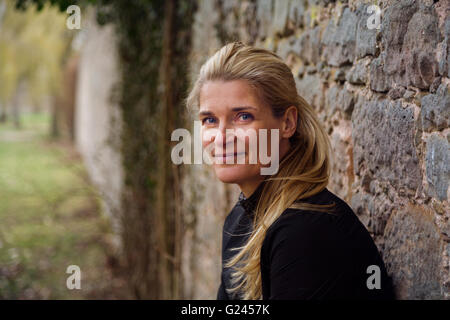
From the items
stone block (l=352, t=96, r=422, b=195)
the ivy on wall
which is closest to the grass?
the ivy on wall

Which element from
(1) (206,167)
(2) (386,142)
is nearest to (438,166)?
(2) (386,142)

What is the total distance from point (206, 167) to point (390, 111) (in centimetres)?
230

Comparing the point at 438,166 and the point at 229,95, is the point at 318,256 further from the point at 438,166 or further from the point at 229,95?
the point at 229,95

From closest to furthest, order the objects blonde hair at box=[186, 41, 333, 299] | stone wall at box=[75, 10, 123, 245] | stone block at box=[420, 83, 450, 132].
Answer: stone block at box=[420, 83, 450, 132] → blonde hair at box=[186, 41, 333, 299] → stone wall at box=[75, 10, 123, 245]

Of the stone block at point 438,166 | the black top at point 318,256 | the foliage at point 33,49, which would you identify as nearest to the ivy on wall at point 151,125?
the black top at point 318,256

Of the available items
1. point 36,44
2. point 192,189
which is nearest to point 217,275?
point 192,189

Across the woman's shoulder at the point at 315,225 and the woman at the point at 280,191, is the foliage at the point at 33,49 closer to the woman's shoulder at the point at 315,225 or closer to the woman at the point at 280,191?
the woman at the point at 280,191

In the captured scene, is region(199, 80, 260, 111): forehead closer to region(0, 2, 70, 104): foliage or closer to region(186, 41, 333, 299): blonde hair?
region(186, 41, 333, 299): blonde hair

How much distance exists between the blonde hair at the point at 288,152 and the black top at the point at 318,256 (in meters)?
0.08

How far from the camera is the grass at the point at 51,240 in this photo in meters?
4.95

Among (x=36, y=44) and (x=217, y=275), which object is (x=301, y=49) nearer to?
(x=217, y=275)

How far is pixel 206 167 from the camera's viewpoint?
3.71m

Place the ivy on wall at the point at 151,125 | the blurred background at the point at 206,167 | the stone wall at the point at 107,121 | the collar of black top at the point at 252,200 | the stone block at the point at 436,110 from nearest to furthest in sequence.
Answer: the stone block at the point at 436,110 → the blurred background at the point at 206,167 → the collar of black top at the point at 252,200 → the ivy on wall at the point at 151,125 → the stone wall at the point at 107,121

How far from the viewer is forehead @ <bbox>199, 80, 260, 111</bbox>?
59.7 inches
